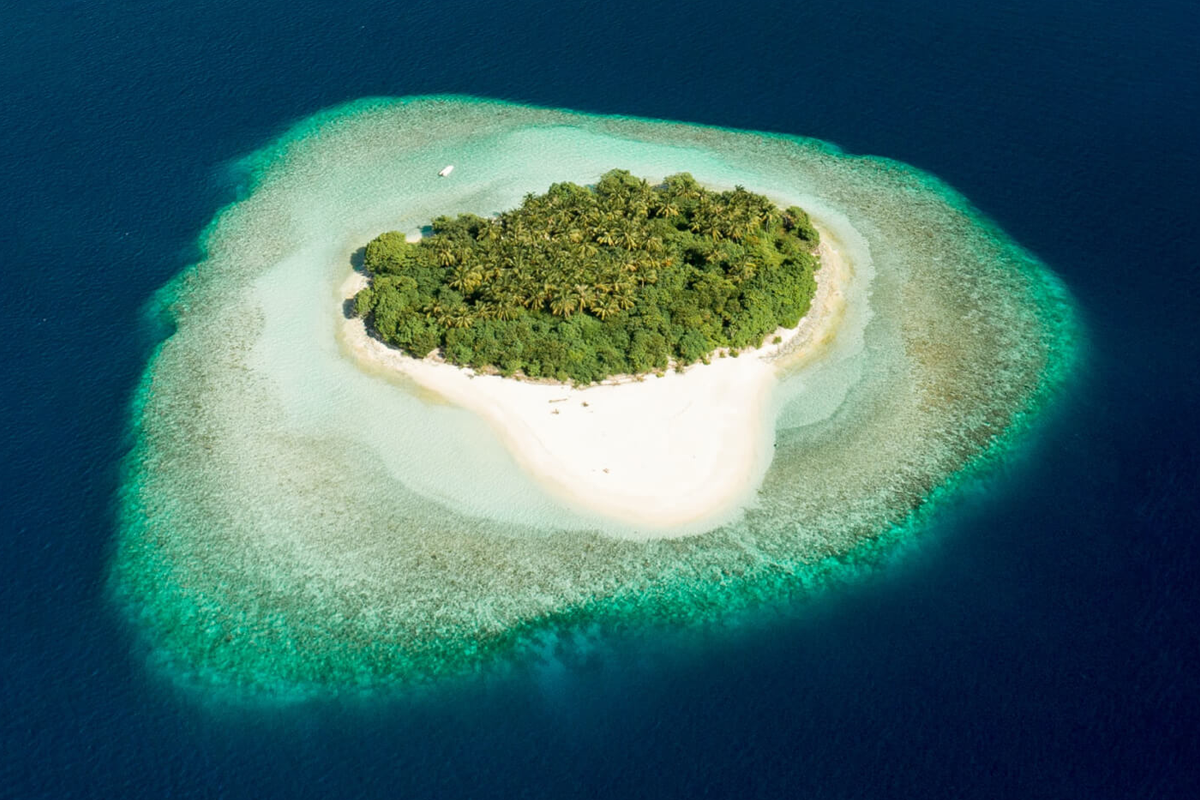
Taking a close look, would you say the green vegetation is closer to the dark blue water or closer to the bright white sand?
the bright white sand

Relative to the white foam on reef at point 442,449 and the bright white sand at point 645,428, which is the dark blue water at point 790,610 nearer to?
the white foam on reef at point 442,449

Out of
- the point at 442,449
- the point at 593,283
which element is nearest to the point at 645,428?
the point at 593,283

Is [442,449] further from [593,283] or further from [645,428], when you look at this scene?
[593,283]

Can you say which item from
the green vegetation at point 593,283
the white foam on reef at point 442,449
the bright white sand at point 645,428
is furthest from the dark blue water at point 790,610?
the green vegetation at point 593,283

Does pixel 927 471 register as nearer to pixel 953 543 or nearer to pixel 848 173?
pixel 953 543

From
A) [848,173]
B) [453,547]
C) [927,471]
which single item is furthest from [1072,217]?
[453,547]

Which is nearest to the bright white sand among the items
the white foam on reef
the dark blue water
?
the white foam on reef
